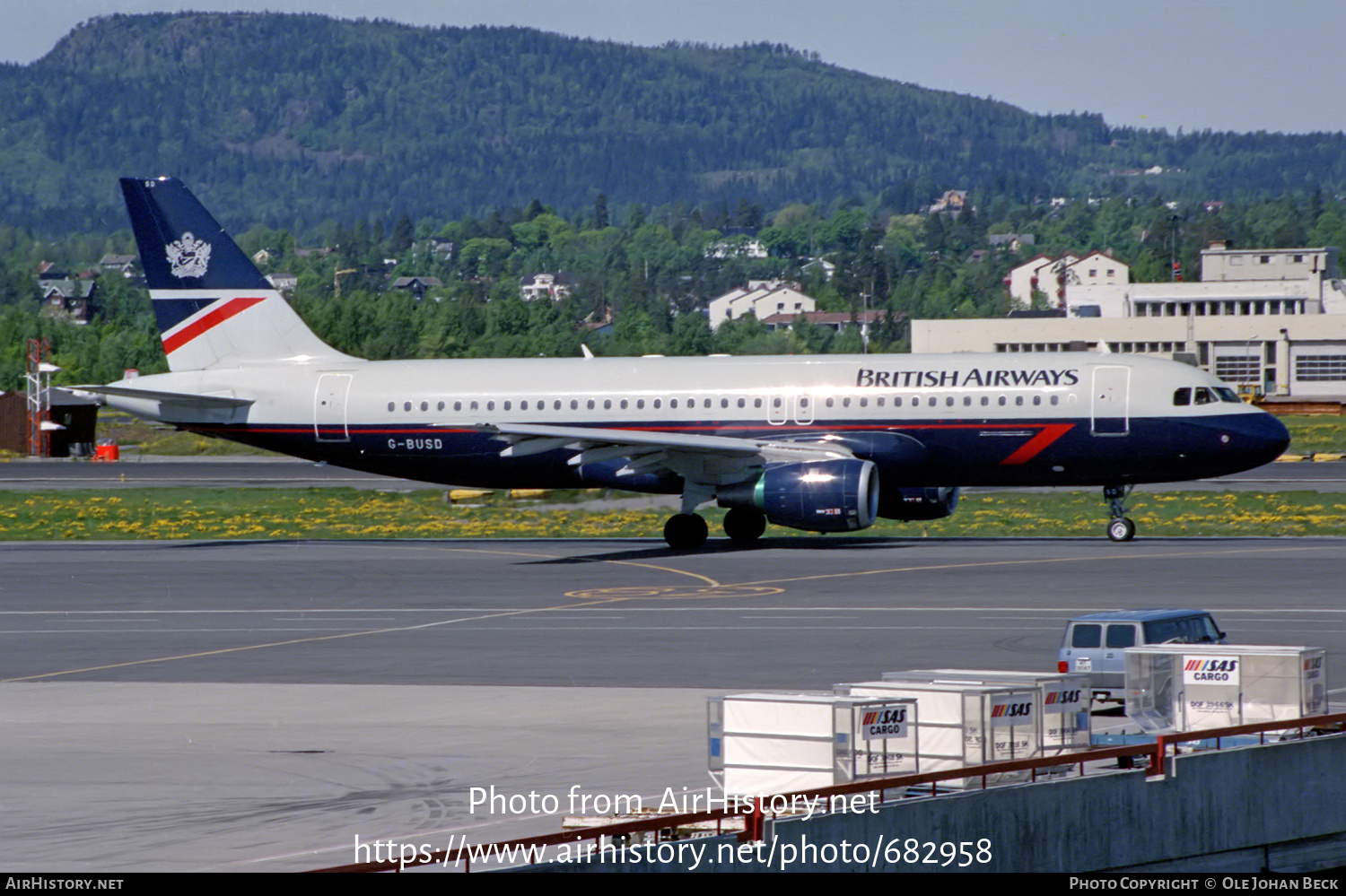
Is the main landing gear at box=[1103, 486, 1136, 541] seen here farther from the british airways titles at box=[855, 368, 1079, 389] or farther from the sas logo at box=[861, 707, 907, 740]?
the sas logo at box=[861, 707, 907, 740]

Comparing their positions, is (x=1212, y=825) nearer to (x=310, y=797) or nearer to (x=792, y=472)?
(x=310, y=797)

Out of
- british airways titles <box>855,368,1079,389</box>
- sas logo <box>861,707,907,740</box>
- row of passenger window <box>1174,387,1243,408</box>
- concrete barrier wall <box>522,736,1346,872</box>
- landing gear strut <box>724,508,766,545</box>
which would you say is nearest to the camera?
concrete barrier wall <box>522,736,1346,872</box>

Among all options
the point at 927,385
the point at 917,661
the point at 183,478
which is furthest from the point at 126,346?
the point at 917,661

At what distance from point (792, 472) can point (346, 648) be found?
1645cm

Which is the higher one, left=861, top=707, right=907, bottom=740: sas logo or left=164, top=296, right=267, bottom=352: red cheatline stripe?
left=164, top=296, right=267, bottom=352: red cheatline stripe

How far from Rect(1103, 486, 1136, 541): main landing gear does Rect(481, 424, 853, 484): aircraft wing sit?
757 centimetres

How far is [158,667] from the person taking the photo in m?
28.5

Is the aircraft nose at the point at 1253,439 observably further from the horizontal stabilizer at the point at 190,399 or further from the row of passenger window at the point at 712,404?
the horizontal stabilizer at the point at 190,399

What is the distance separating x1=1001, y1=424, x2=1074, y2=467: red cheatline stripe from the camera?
1773 inches

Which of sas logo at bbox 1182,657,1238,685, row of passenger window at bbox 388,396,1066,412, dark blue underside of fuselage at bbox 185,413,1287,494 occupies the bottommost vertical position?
sas logo at bbox 1182,657,1238,685

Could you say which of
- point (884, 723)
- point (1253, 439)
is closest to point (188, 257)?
point (1253, 439)

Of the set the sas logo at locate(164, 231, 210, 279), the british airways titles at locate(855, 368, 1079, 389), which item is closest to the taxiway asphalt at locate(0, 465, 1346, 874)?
the british airways titles at locate(855, 368, 1079, 389)

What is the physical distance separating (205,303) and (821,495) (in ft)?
69.6

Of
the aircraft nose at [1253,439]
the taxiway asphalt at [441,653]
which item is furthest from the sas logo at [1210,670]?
the aircraft nose at [1253,439]
